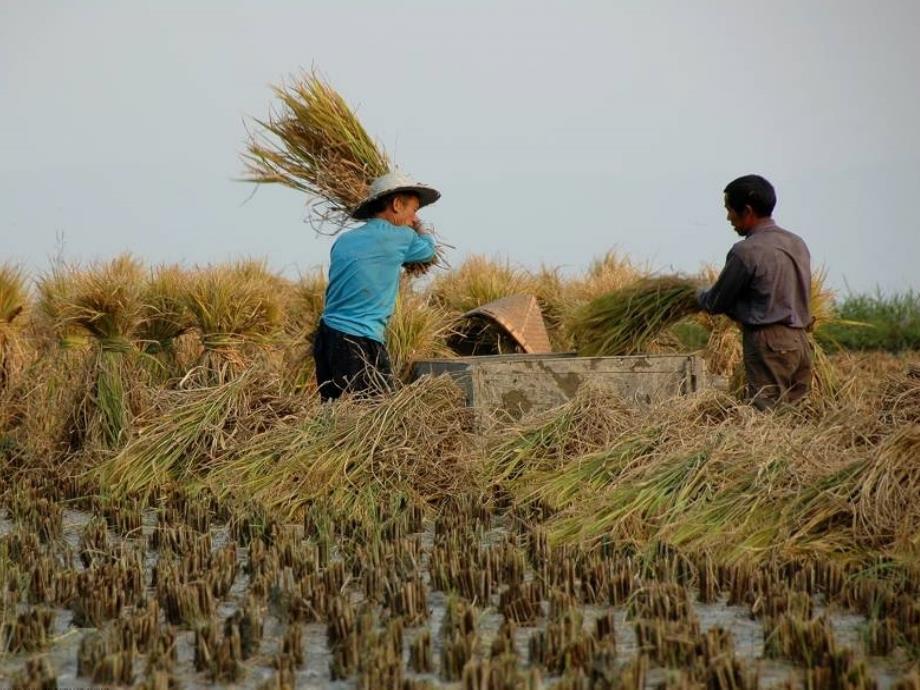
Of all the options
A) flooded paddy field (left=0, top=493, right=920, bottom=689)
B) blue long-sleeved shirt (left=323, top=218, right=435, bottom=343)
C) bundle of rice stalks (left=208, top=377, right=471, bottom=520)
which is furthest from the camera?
blue long-sleeved shirt (left=323, top=218, right=435, bottom=343)

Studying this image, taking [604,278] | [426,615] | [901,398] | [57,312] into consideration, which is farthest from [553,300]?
[426,615]

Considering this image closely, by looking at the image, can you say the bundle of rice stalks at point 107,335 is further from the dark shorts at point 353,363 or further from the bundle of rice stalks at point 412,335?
the bundle of rice stalks at point 412,335

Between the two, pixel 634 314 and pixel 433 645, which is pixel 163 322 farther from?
pixel 433 645

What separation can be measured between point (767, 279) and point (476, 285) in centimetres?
438

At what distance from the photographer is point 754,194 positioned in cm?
669

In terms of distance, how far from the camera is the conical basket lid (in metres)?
8.85

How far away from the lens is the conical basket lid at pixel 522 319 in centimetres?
885

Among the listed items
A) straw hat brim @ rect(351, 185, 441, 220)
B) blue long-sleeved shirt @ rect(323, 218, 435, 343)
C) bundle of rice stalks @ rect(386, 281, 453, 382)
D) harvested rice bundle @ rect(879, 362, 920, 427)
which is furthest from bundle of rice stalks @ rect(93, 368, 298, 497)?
harvested rice bundle @ rect(879, 362, 920, 427)

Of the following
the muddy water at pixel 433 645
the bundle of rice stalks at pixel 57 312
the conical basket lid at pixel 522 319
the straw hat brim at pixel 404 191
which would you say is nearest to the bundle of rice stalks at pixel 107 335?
the bundle of rice stalks at pixel 57 312

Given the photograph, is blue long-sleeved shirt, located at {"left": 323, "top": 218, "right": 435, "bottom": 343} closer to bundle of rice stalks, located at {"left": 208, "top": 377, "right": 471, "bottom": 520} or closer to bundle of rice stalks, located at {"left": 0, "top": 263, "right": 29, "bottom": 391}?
bundle of rice stalks, located at {"left": 208, "top": 377, "right": 471, "bottom": 520}

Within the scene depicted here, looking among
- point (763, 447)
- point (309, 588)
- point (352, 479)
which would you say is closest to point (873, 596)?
point (763, 447)

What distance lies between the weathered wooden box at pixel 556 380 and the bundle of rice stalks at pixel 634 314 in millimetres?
197

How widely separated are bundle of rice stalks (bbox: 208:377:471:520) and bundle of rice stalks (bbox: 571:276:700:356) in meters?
1.46

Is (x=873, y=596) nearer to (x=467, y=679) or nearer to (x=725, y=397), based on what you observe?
(x=467, y=679)
